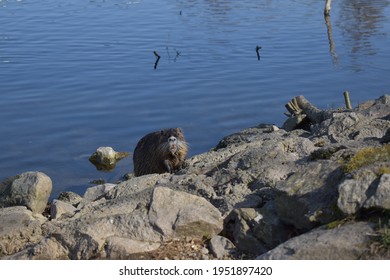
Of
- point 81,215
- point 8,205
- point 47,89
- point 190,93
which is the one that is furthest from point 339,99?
point 81,215

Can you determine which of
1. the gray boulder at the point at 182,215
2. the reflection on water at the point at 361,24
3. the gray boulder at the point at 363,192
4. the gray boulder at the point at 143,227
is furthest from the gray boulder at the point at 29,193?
the reflection on water at the point at 361,24

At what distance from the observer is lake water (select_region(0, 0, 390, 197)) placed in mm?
16719

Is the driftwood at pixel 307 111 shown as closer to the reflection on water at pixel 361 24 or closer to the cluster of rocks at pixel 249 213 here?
the cluster of rocks at pixel 249 213

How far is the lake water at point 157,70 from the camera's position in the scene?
1672cm

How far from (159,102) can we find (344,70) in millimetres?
6546

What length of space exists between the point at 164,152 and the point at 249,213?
4658 millimetres

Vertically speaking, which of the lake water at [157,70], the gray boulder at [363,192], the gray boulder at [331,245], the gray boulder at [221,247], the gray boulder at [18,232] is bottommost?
the lake water at [157,70]

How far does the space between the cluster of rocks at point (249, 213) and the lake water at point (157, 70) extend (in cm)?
628

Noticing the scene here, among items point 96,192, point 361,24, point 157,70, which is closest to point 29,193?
point 96,192

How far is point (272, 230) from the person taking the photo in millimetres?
6484

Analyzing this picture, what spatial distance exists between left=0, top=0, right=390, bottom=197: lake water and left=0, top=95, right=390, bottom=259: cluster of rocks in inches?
247

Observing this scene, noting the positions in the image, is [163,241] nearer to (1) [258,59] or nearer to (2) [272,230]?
(2) [272,230]

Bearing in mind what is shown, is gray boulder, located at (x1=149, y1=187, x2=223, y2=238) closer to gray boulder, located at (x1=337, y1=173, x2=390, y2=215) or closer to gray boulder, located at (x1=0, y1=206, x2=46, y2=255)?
gray boulder, located at (x1=337, y1=173, x2=390, y2=215)

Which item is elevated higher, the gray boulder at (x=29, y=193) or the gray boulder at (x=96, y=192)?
the gray boulder at (x=29, y=193)
